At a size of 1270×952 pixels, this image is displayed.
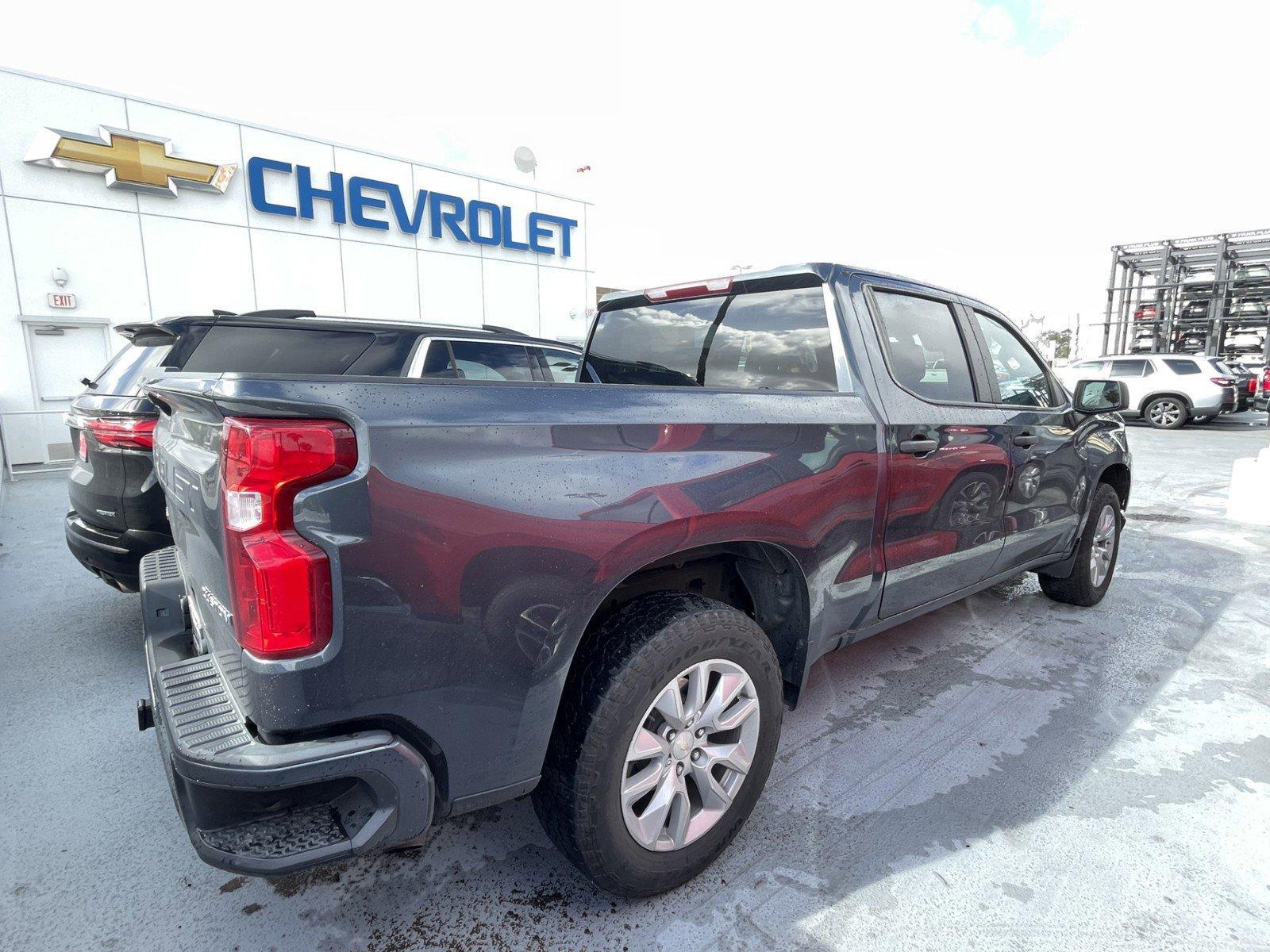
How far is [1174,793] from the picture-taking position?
2391 mm

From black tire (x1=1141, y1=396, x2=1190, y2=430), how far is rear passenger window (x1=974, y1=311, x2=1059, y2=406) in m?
15.2

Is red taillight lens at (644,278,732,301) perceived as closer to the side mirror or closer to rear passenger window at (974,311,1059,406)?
rear passenger window at (974,311,1059,406)

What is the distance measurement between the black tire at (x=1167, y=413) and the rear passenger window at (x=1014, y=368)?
1518 centimetres

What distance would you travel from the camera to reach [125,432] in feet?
10.8

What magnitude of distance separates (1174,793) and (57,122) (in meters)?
14.5

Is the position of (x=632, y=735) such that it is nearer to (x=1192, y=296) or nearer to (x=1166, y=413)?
(x=1166, y=413)

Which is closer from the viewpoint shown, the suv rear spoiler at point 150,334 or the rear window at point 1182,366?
the suv rear spoiler at point 150,334

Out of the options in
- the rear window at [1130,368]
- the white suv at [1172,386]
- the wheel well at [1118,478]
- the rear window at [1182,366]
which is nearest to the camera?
the wheel well at [1118,478]

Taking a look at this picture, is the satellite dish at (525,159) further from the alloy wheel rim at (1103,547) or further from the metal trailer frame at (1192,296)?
the metal trailer frame at (1192,296)

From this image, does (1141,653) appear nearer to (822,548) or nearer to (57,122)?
(822,548)

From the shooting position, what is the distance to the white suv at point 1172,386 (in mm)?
14812

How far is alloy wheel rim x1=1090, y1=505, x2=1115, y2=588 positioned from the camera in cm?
410

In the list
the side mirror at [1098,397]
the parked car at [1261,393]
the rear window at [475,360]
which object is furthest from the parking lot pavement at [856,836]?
the parked car at [1261,393]

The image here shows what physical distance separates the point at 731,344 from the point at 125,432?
2.98 metres
